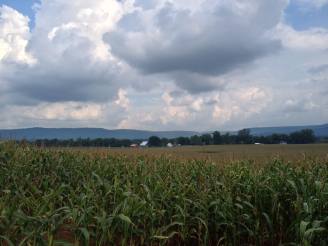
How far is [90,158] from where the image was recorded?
1140 cm

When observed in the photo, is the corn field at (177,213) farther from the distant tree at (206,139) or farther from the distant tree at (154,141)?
the distant tree at (206,139)

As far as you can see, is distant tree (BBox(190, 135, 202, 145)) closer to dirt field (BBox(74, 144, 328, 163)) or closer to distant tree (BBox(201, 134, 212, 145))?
distant tree (BBox(201, 134, 212, 145))

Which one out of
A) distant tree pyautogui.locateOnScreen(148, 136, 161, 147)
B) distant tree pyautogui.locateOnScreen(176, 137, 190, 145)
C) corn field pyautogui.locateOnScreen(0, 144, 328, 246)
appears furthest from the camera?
distant tree pyautogui.locateOnScreen(176, 137, 190, 145)

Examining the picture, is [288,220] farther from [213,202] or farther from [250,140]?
[250,140]

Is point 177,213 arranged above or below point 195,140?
below

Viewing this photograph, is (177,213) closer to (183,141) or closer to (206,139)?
(183,141)

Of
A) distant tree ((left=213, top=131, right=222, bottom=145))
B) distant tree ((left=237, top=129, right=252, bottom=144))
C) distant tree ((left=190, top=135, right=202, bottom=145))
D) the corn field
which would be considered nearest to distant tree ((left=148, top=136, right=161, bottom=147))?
distant tree ((left=190, top=135, right=202, bottom=145))

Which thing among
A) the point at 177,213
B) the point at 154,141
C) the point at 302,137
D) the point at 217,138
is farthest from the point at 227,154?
the point at 217,138

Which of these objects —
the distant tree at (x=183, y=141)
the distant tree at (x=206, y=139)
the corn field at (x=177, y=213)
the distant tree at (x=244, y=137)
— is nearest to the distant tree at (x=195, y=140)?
the distant tree at (x=206, y=139)

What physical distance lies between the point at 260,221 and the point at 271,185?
0.79m

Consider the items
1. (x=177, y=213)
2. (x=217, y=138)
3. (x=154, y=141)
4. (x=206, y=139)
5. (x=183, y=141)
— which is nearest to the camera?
(x=177, y=213)

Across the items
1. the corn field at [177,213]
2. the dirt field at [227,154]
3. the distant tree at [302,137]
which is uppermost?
the distant tree at [302,137]

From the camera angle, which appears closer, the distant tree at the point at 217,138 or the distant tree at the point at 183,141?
the distant tree at the point at 183,141

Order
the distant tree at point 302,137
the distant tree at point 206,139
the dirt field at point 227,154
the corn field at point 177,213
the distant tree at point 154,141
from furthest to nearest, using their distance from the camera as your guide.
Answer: the distant tree at point 206,139 < the distant tree at point 302,137 < the distant tree at point 154,141 < the dirt field at point 227,154 < the corn field at point 177,213
